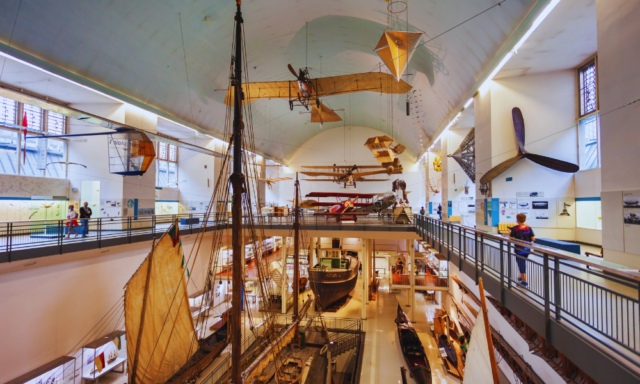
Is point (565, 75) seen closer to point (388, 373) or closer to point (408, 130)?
point (388, 373)

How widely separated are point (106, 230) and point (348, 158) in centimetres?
2360

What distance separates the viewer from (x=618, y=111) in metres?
4.68

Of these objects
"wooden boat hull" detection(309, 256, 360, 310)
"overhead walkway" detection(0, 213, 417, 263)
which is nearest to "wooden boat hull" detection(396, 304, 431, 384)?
"wooden boat hull" detection(309, 256, 360, 310)

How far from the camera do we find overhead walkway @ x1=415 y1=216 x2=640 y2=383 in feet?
6.93

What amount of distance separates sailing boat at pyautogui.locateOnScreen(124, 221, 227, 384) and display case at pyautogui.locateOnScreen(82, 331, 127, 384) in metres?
2.13

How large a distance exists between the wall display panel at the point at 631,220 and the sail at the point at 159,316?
8.80 m

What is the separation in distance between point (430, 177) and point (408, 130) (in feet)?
16.7

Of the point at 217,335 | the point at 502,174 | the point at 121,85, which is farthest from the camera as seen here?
the point at 121,85

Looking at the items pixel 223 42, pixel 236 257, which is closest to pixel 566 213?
pixel 236 257

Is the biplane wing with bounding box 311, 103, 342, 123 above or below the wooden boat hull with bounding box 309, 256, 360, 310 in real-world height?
above

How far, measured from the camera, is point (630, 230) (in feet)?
15.1

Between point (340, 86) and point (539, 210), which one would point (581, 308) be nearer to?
point (539, 210)

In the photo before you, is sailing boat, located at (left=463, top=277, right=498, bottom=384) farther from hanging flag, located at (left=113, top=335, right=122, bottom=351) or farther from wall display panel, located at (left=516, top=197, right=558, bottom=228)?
hanging flag, located at (left=113, top=335, right=122, bottom=351)

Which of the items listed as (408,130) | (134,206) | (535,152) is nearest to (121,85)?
(134,206)
